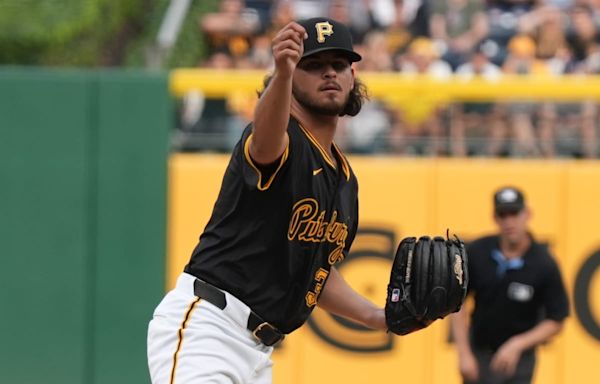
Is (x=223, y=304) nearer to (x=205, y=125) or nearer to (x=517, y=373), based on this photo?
(x=517, y=373)

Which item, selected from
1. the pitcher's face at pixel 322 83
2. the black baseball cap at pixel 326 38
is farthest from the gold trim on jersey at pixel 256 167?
the black baseball cap at pixel 326 38

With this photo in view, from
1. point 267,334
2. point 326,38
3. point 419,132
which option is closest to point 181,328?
point 267,334

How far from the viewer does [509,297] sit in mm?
6172

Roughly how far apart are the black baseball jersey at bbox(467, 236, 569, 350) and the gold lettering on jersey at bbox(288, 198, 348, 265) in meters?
2.22

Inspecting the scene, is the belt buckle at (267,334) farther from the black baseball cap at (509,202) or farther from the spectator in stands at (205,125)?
the spectator in stands at (205,125)

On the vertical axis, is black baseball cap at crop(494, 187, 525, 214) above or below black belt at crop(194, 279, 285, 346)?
above

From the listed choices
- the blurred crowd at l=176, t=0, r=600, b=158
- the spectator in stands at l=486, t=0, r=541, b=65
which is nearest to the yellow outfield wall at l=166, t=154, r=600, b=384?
the blurred crowd at l=176, t=0, r=600, b=158

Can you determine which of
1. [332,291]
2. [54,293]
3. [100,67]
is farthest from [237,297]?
[100,67]

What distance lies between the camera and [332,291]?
4.52 meters

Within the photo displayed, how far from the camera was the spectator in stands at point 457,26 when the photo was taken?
10523 mm

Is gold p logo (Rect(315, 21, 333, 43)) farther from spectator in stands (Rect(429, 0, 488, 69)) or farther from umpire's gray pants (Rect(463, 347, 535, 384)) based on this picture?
spectator in stands (Rect(429, 0, 488, 69))

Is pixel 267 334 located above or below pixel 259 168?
below

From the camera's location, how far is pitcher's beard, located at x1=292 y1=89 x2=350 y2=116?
400 cm

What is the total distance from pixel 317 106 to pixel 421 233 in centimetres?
351
